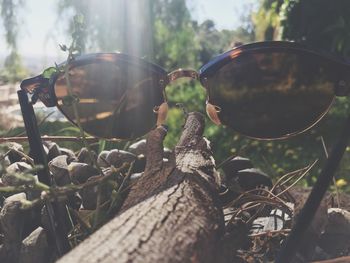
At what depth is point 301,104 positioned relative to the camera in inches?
49.1

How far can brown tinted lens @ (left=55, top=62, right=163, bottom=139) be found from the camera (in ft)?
3.67

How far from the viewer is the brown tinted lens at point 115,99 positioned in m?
1.12

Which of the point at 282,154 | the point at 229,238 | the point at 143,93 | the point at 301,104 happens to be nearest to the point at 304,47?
the point at 301,104

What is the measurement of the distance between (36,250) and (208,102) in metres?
0.49

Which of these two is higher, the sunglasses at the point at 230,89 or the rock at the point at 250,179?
the sunglasses at the point at 230,89

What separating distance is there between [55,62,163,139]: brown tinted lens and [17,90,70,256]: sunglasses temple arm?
6.3 inches

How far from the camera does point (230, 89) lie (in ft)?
4.10

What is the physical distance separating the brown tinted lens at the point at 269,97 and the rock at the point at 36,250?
1.51ft

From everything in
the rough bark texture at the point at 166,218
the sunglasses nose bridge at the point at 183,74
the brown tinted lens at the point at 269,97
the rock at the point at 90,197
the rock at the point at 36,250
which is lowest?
the rock at the point at 36,250

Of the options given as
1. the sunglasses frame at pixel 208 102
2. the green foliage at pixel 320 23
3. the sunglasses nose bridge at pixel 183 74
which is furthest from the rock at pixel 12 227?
the green foliage at pixel 320 23

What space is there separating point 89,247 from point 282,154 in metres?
2.63

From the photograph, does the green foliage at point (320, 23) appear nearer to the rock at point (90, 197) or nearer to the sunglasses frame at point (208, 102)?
the sunglasses frame at point (208, 102)

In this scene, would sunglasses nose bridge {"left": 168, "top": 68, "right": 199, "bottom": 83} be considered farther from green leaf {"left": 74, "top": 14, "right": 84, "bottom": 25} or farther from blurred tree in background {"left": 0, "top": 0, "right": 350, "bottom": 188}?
green leaf {"left": 74, "top": 14, "right": 84, "bottom": 25}

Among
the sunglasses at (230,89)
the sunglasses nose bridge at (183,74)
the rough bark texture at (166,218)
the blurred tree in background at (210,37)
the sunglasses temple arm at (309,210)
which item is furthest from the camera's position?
the blurred tree in background at (210,37)
